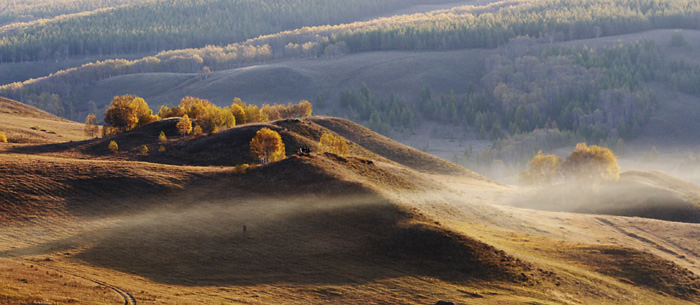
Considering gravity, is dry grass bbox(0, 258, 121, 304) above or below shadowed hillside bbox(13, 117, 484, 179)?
above

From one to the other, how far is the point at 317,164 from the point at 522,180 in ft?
254

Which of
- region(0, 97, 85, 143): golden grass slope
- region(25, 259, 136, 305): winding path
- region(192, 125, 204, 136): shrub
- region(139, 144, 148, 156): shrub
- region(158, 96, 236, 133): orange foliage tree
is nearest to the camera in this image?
region(25, 259, 136, 305): winding path

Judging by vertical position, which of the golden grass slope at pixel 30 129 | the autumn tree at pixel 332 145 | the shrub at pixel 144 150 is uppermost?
the autumn tree at pixel 332 145

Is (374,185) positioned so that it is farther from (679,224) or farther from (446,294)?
(679,224)

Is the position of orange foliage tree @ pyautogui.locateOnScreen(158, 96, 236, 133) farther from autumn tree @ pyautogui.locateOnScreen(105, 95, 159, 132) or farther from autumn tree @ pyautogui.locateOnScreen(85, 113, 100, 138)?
autumn tree @ pyautogui.locateOnScreen(85, 113, 100, 138)

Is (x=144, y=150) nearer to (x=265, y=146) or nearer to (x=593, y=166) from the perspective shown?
(x=265, y=146)

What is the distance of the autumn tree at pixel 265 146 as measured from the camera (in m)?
100

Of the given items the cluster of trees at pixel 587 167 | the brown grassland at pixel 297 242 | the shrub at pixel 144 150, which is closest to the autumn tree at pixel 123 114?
the shrub at pixel 144 150

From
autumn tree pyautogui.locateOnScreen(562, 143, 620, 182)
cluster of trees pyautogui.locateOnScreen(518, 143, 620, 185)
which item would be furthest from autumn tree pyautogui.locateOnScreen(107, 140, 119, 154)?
autumn tree pyautogui.locateOnScreen(562, 143, 620, 182)

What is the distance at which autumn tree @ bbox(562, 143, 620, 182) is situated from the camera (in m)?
130

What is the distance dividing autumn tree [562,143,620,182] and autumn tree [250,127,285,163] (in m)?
62.2

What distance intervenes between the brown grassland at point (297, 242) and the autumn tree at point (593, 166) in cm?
2624

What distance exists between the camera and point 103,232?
215 feet

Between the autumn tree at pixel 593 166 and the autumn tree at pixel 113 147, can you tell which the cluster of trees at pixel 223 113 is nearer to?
the autumn tree at pixel 113 147
